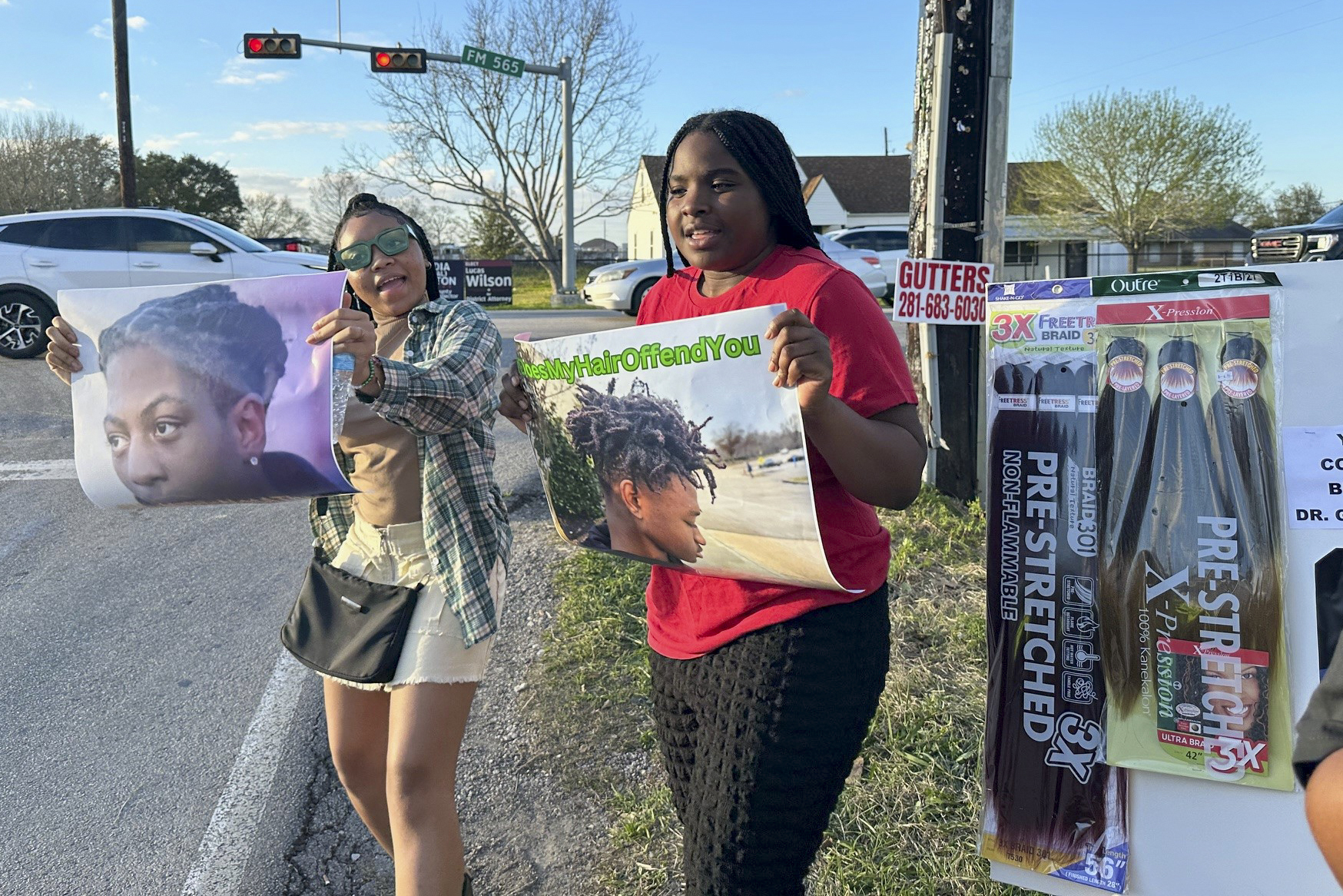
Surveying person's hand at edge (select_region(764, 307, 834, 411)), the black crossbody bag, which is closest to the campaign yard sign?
the black crossbody bag

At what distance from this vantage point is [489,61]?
2041cm

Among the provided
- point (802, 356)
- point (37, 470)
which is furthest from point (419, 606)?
point (37, 470)

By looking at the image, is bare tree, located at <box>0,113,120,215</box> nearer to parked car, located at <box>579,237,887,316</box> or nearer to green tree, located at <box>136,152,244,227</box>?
green tree, located at <box>136,152,244,227</box>

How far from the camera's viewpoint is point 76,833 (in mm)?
3127

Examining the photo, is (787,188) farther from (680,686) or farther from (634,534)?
(680,686)

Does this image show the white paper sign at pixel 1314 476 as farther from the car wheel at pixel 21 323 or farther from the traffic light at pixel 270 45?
the traffic light at pixel 270 45

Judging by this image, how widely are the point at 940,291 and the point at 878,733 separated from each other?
2672mm

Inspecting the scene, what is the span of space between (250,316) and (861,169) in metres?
59.2

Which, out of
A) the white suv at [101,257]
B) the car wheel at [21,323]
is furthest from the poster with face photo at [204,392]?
the car wheel at [21,323]

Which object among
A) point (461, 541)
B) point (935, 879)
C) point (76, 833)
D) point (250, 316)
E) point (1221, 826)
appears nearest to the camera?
point (1221, 826)

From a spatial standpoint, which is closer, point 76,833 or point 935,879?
point 935,879

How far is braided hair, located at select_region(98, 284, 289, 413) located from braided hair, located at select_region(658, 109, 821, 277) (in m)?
0.94

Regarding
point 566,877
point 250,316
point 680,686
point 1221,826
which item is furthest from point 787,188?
point 566,877

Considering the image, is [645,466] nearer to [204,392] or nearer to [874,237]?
[204,392]
